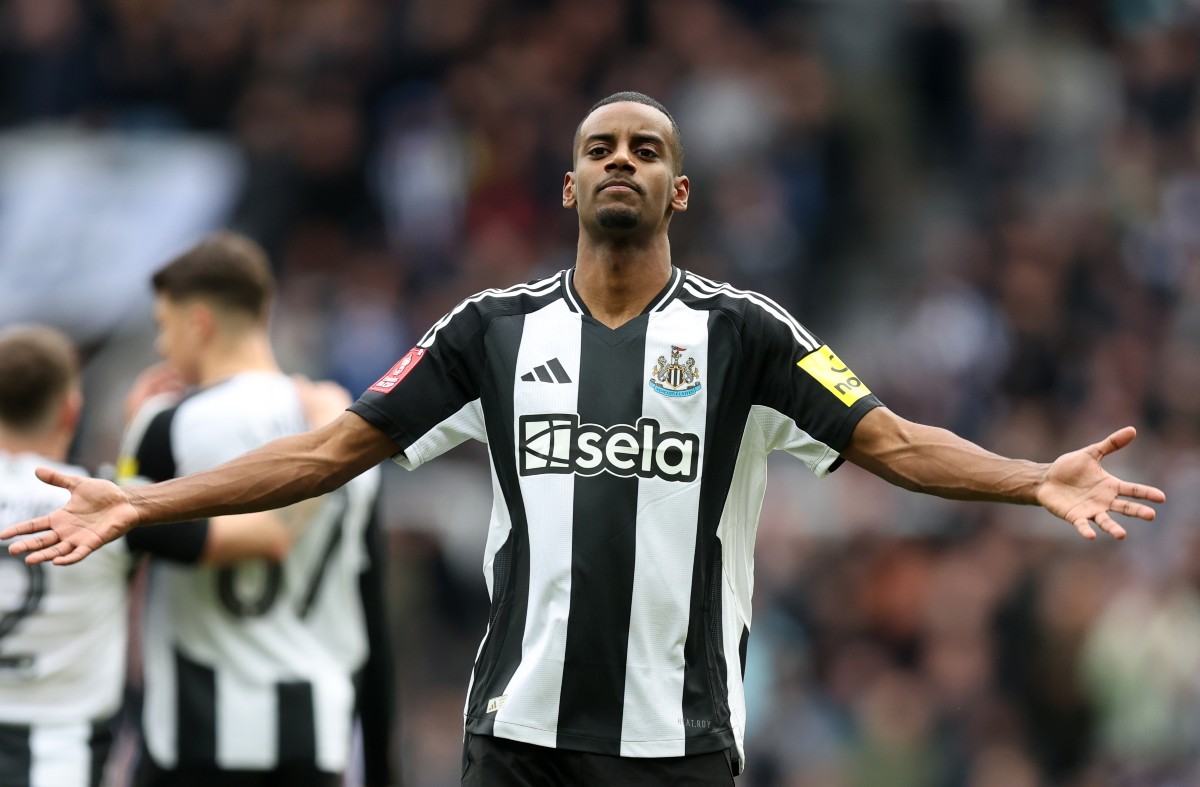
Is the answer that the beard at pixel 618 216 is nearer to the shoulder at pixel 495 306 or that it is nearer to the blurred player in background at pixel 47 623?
the shoulder at pixel 495 306

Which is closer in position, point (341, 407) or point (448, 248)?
point (341, 407)

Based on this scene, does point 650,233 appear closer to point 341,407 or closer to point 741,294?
point 741,294

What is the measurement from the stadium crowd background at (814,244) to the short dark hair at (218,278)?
212 inches

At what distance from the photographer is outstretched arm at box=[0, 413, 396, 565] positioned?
434 cm

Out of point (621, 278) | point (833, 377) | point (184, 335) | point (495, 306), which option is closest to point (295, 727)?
point (184, 335)

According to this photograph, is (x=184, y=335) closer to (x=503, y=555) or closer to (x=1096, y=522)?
(x=503, y=555)

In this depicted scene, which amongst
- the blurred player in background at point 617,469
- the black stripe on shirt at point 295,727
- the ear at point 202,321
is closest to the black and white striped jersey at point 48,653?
the black stripe on shirt at point 295,727

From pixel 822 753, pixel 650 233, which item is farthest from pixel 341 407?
pixel 822 753

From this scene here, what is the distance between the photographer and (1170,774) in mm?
11281

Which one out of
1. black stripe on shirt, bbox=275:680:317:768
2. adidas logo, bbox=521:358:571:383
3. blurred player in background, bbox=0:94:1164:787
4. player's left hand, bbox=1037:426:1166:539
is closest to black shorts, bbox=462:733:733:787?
blurred player in background, bbox=0:94:1164:787

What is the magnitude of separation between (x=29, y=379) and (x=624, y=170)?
232cm

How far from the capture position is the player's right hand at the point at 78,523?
14.1ft

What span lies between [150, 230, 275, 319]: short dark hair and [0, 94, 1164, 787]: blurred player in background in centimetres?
182

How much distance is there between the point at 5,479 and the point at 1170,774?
8.11m
